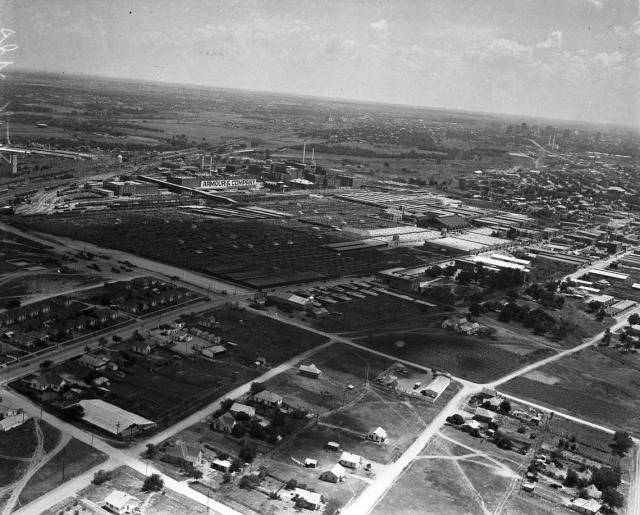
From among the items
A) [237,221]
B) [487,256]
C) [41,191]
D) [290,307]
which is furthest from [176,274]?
[41,191]

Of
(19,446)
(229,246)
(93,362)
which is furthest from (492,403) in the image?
(229,246)

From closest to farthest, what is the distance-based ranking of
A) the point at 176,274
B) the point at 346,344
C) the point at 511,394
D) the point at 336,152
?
the point at 511,394, the point at 346,344, the point at 176,274, the point at 336,152

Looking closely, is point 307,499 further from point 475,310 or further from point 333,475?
point 475,310

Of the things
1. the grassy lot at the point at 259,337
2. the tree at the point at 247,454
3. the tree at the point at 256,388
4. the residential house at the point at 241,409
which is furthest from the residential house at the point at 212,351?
the tree at the point at 247,454

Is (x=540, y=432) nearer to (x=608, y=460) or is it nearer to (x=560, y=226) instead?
(x=608, y=460)

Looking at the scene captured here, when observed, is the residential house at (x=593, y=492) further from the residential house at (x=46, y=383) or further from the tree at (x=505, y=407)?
the residential house at (x=46, y=383)

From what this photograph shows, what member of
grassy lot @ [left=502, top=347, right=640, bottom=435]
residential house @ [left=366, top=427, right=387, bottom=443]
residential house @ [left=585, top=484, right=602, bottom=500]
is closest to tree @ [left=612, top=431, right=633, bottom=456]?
grassy lot @ [left=502, top=347, right=640, bottom=435]
